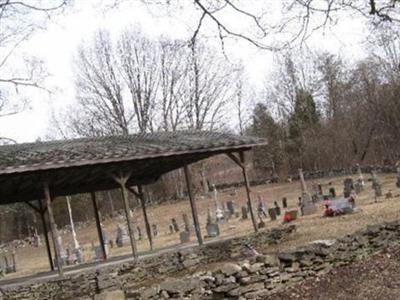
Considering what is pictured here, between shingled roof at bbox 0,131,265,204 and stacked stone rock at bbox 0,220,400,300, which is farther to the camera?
shingled roof at bbox 0,131,265,204

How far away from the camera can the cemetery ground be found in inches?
711

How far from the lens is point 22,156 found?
15266 mm

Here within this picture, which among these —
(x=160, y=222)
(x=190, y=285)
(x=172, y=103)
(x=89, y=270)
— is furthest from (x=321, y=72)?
(x=190, y=285)

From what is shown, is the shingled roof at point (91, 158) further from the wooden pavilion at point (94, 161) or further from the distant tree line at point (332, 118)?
the distant tree line at point (332, 118)

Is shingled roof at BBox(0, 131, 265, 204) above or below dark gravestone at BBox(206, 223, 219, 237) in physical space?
above

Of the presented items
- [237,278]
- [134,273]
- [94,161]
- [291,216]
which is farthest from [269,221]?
[237,278]

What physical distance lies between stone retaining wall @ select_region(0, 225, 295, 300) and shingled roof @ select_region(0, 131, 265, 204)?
2.78 meters

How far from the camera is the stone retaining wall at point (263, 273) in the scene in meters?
9.10

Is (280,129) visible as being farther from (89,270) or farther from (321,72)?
(89,270)

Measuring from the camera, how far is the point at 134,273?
53.6 feet

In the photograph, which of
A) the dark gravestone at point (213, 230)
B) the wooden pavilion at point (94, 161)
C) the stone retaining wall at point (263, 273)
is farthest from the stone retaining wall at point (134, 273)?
the stone retaining wall at point (263, 273)

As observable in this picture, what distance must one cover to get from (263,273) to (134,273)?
24.2 ft

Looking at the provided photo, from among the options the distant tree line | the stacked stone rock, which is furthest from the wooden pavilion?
the distant tree line

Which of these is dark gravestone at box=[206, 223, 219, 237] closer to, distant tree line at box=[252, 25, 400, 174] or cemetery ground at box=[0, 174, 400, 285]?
cemetery ground at box=[0, 174, 400, 285]
